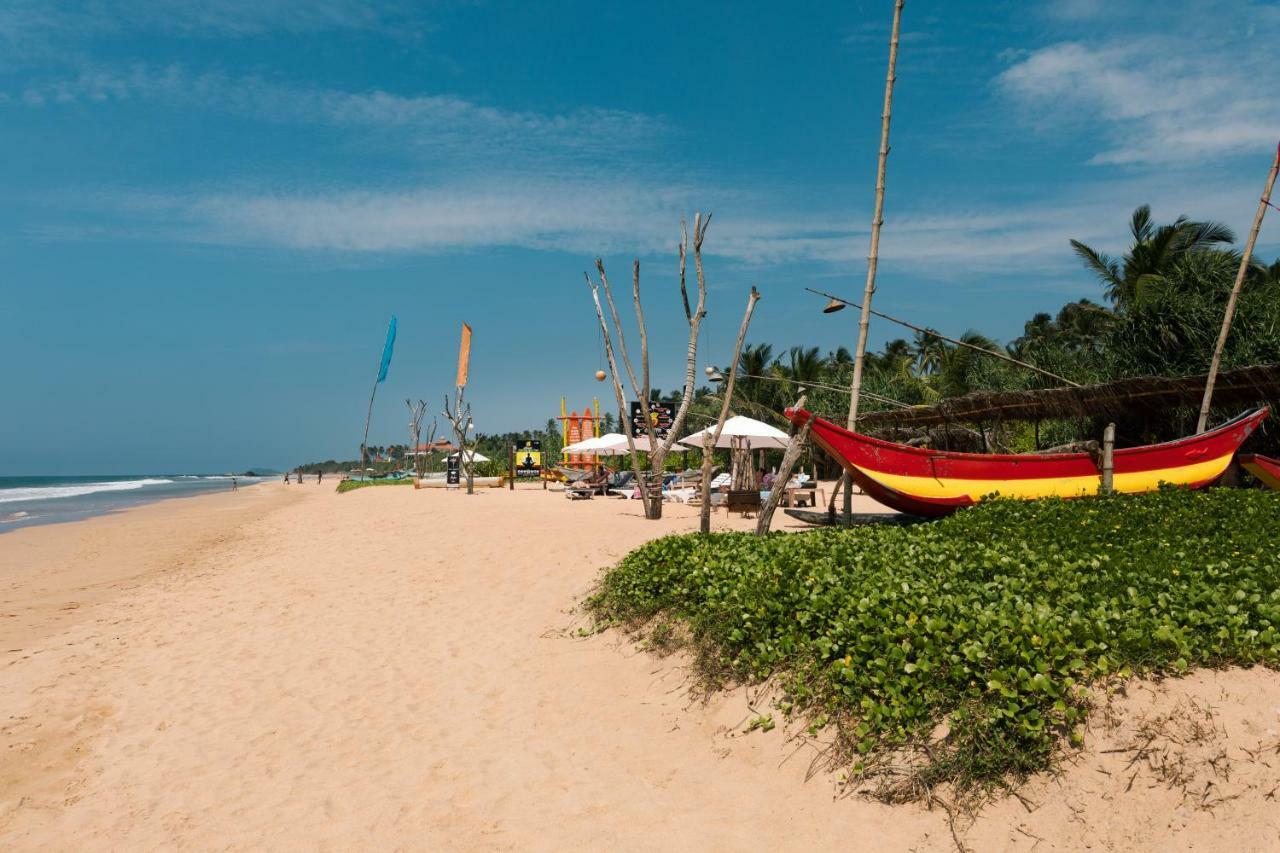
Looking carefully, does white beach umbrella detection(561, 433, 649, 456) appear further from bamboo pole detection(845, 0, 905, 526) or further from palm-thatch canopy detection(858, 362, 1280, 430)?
bamboo pole detection(845, 0, 905, 526)

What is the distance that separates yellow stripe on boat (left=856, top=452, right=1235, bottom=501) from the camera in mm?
10867

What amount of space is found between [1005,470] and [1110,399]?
3.57 meters

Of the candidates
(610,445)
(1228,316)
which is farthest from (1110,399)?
(610,445)

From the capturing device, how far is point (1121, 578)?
5.39 m

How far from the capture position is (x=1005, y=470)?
11266 millimetres

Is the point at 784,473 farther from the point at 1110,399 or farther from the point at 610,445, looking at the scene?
the point at 610,445

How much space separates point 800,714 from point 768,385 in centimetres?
3336

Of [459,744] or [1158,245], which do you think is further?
[1158,245]

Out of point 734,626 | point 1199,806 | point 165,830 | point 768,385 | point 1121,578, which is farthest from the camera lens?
point 768,385

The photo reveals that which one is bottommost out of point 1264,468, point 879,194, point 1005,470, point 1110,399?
point 1264,468

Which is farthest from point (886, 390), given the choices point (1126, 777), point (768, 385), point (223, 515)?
point (1126, 777)

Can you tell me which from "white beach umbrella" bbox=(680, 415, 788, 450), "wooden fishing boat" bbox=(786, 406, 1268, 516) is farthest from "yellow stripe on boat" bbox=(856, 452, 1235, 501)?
"white beach umbrella" bbox=(680, 415, 788, 450)

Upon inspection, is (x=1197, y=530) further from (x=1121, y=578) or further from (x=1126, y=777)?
(x=1126, y=777)

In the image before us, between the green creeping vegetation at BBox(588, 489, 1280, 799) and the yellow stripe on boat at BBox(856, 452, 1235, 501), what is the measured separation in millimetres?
3080
